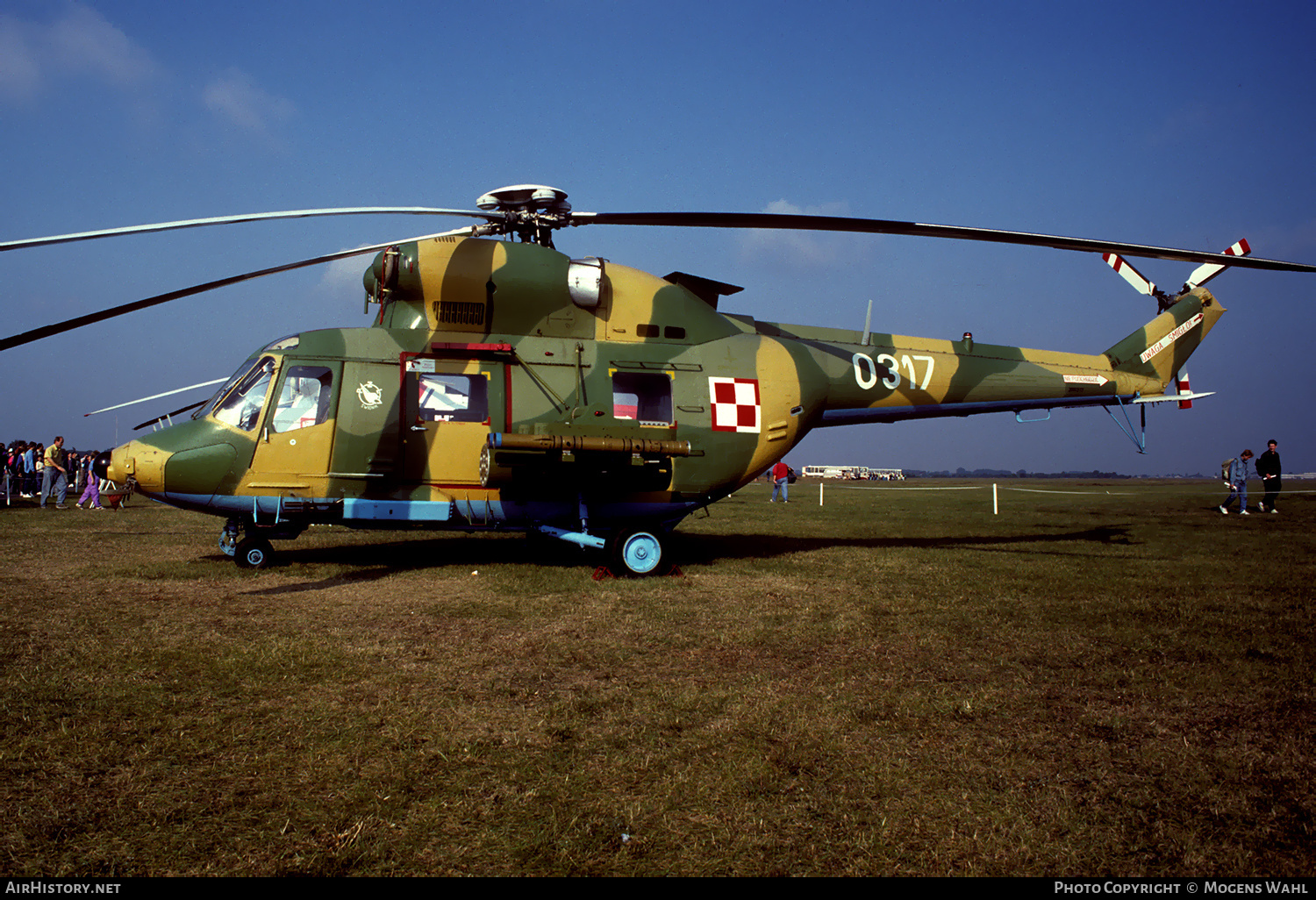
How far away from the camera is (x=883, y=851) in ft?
9.49

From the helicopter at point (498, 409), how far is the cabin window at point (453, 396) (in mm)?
23

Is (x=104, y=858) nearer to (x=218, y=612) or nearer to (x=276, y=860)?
(x=276, y=860)

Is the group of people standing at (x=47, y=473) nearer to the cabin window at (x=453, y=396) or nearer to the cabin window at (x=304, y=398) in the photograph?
the cabin window at (x=304, y=398)

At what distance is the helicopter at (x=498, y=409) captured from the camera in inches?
365

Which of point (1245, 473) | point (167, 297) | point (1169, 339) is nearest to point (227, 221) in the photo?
point (167, 297)

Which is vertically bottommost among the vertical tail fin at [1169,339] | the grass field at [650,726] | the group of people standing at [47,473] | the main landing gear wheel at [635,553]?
the grass field at [650,726]

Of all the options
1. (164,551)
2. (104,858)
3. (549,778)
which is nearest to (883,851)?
(549,778)

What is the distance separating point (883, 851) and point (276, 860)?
2.27 meters

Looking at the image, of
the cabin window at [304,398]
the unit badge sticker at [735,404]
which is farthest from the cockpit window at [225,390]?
the unit badge sticker at [735,404]

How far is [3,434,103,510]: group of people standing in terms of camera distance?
20938mm

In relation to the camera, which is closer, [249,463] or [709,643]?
[709,643]

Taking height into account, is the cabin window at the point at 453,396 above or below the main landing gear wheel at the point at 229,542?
above

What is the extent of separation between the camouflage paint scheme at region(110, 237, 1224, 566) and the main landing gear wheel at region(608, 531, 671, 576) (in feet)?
1.89

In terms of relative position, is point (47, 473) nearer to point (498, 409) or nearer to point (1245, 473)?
point (498, 409)
